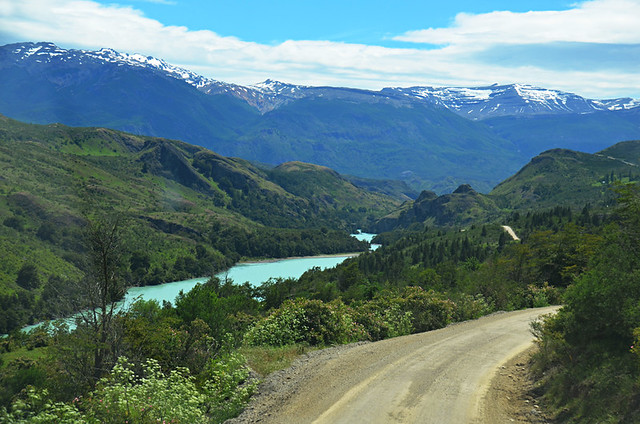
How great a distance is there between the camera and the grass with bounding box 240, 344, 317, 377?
23.3m

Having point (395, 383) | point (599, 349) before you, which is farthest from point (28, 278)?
point (599, 349)

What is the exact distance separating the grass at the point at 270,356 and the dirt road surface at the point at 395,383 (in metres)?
0.87

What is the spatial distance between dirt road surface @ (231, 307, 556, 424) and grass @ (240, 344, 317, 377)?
87 centimetres

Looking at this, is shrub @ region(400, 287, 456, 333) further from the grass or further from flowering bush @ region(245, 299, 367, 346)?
the grass

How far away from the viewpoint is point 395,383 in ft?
62.1

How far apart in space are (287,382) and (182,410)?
5.65 m

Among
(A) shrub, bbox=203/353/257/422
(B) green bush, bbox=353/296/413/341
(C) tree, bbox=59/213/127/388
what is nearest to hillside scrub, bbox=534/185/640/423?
(A) shrub, bbox=203/353/257/422

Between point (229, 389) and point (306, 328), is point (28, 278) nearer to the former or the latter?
point (306, 328)

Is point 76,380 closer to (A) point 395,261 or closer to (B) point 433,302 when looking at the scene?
(B) point 433,302

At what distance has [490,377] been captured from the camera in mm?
19812

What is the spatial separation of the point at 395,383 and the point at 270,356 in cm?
821

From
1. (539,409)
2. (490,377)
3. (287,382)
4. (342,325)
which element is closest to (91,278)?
(287,382)

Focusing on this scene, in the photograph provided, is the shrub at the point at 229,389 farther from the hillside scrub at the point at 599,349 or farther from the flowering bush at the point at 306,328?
the hillside scrub at the point at 599,349

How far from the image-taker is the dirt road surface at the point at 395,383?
16.1 meters
